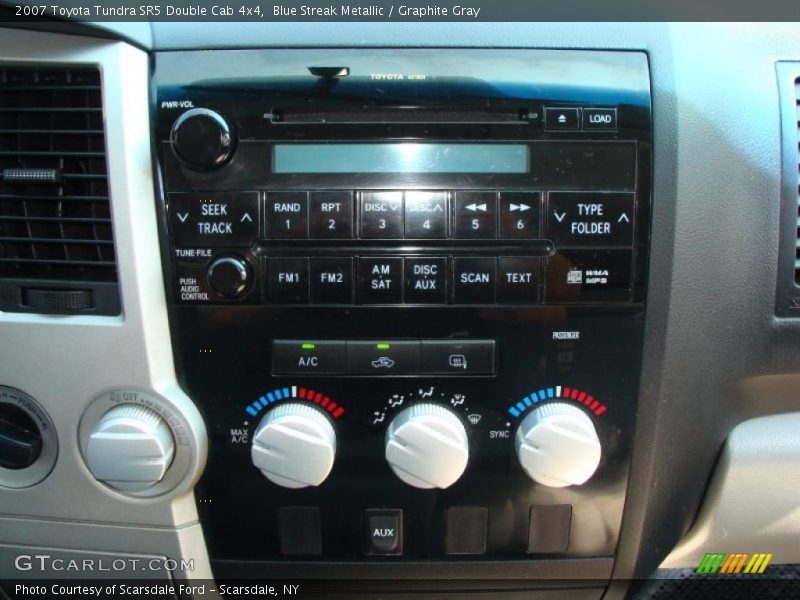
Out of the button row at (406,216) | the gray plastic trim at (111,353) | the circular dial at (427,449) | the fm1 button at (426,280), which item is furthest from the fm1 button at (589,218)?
the gray plastic trim at (111,353)

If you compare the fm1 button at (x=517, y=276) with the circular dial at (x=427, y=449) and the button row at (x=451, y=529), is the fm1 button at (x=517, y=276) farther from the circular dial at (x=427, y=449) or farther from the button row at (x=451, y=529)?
the button row at (x=451, y=529)

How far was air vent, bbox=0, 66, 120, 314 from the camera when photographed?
89cm

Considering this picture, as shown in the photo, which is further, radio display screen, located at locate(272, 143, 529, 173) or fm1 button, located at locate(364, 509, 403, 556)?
fm1 button, located at locate(364, 509, 403, 556)

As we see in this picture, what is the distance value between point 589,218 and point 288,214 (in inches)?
15.9

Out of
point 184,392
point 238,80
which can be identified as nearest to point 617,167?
point 238,80

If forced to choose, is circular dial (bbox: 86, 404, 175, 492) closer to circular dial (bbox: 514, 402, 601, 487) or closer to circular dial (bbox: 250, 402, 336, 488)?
circular dial (bbox: 250, 402, 336, 488)

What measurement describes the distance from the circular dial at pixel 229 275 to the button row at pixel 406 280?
1.3 inches

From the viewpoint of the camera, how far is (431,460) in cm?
89

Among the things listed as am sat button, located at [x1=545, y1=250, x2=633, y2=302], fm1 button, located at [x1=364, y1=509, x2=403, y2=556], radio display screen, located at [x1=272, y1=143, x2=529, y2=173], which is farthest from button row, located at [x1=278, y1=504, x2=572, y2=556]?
radio display screen, located at [x1=272, y1=143, x2=529, y2=173]

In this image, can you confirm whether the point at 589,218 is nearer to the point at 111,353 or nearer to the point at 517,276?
the point at 517,276

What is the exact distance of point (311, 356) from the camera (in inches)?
36.5

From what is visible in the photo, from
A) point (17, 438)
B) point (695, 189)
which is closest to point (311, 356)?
point (17, 438)

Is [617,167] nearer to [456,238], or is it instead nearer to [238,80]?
[456,238]

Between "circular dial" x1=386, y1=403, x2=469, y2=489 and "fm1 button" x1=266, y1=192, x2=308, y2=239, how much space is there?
29 centimetres
